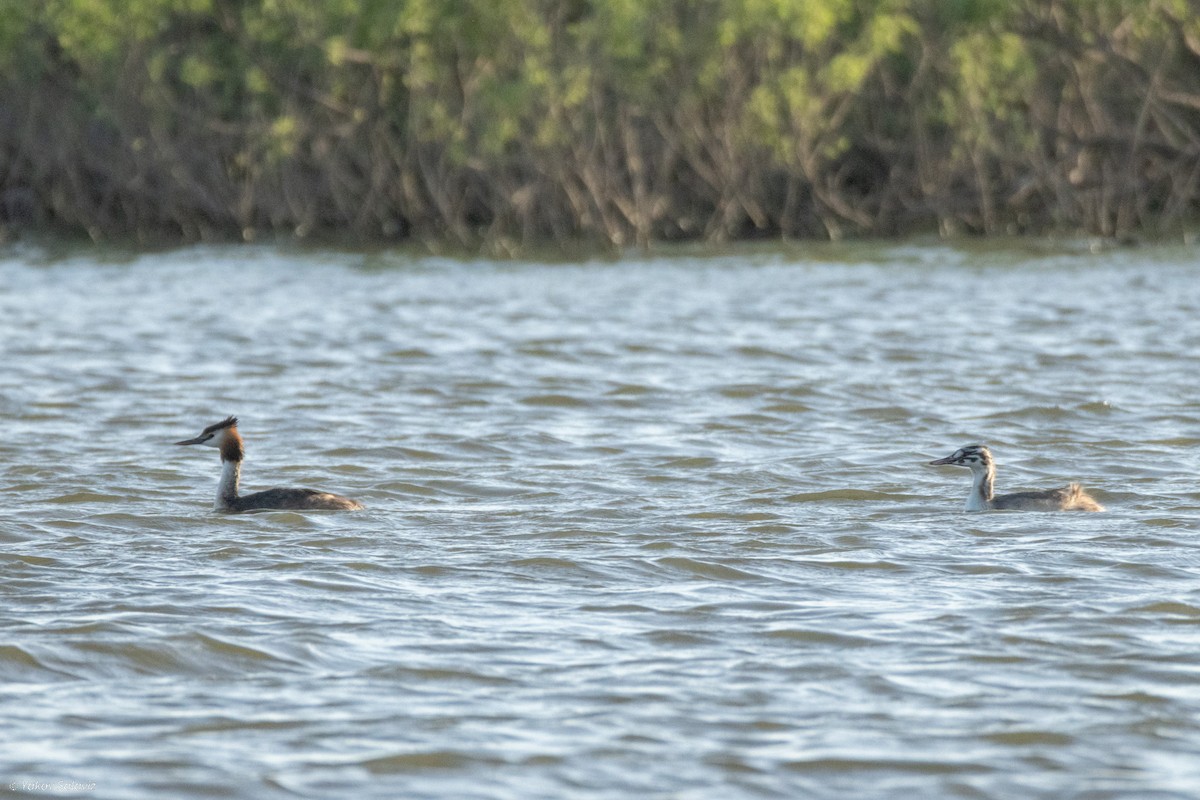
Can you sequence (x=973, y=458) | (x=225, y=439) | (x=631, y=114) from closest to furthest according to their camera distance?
(x=973, y=458)
(x=225, y=439)
(x=631, y=114)

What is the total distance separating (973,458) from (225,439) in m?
4.20

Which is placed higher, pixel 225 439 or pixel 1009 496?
pixel 225 439

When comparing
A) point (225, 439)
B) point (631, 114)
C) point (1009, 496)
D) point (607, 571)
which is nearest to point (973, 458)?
point (1009, 496)

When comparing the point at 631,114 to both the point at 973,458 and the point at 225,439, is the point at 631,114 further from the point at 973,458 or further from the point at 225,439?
the point at 973,458

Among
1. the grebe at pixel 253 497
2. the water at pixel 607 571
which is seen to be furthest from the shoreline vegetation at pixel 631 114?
the grebe at pixel 253 497

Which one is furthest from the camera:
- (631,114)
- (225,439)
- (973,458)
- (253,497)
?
(631,114)

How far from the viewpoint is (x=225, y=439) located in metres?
11.6

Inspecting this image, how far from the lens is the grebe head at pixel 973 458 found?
11258mm

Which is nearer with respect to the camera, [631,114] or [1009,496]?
[1009,496]

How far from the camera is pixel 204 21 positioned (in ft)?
127

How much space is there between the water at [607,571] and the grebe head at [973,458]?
0.25 meters

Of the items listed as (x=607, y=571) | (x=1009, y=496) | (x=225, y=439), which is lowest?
(x=607, y=571)

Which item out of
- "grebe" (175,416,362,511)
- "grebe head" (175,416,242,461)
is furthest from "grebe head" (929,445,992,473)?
"grebe head" (175,416,242,461)

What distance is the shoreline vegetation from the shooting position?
1326 inches
